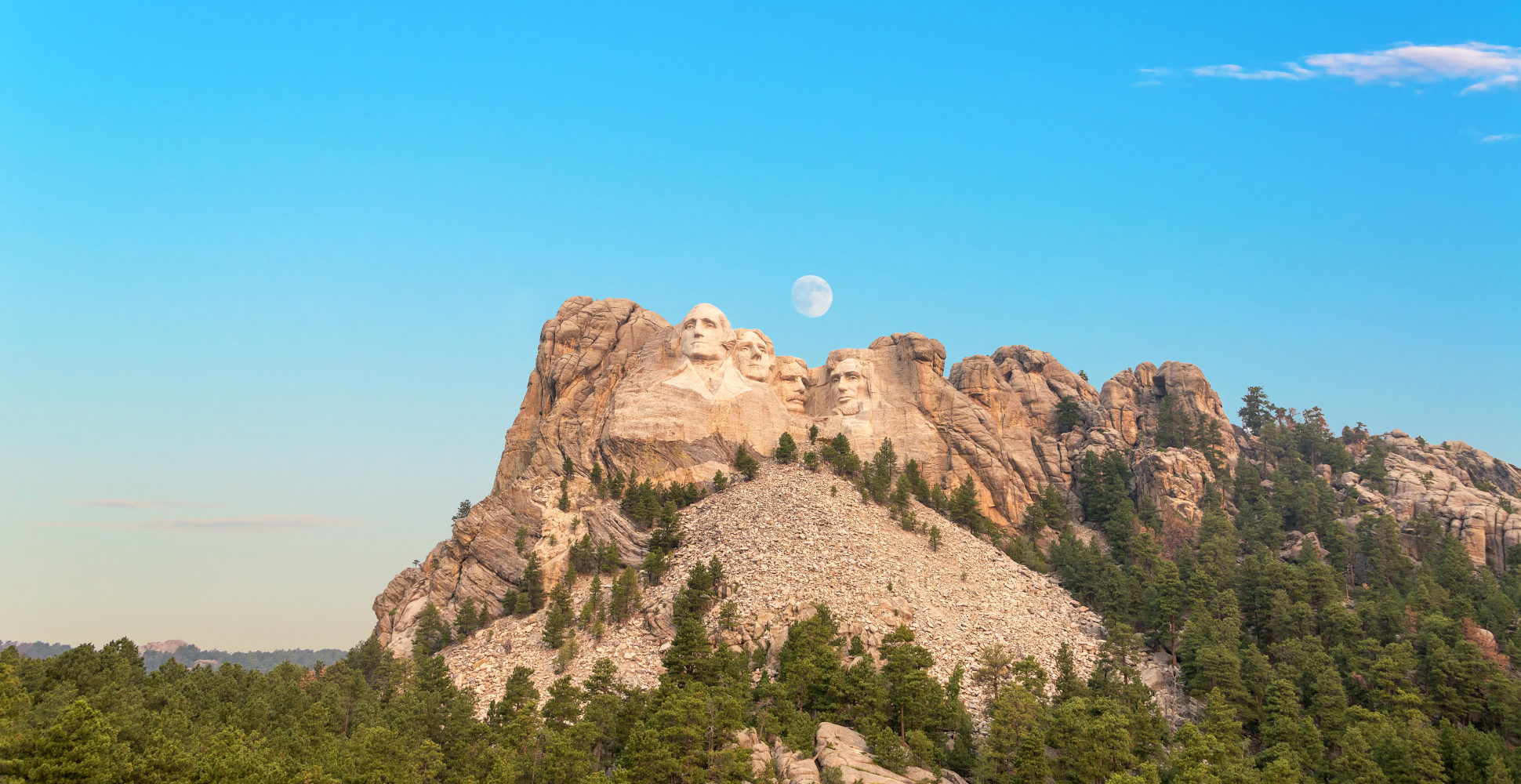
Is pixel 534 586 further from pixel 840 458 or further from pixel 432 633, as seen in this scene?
pixel 840 458

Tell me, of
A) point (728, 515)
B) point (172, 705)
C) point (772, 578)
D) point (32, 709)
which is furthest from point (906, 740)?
point (32, 709)

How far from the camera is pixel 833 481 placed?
10900 cm

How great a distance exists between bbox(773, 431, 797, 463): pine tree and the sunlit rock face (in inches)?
69.5

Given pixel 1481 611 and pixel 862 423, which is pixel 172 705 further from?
pixel 1481 611

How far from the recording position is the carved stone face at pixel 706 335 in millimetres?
115812

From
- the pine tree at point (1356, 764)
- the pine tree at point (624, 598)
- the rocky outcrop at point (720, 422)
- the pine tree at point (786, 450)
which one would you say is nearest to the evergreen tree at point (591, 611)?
the pine tree at point (624, 598)

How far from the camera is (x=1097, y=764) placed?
64750mm

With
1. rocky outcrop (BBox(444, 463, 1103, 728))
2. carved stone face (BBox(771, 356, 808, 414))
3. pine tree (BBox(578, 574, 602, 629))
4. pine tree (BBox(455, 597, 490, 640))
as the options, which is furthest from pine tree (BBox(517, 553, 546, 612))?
carved stone face (BBox(771, 356, 808, 414))

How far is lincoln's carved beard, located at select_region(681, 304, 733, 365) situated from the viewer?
11575 centimetres

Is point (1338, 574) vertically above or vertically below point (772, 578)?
above

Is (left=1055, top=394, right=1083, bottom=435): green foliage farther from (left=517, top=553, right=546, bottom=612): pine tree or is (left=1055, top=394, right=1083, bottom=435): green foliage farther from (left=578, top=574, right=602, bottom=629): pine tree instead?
(left=517, top=553, right=546, bottom=612): pine tree

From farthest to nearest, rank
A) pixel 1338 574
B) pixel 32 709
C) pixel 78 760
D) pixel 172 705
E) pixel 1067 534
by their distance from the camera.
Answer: pixel 1067 534 → pixel 1338 574 → pixel 172 705 → pixel 32 709 → pixel 78 760

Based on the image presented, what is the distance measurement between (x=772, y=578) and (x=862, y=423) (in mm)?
36451

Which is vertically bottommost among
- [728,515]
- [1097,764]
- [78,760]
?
[78,760]
